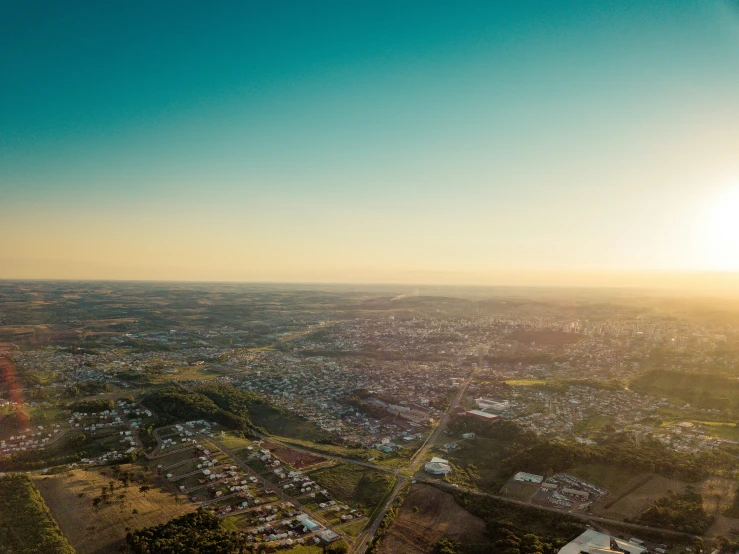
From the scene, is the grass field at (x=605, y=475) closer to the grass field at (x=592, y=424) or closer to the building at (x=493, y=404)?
the grass field at (x=592, y=424)

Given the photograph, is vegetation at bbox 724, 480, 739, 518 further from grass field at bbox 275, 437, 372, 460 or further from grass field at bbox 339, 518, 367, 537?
grass field at bbox 275, 437, 372, 460

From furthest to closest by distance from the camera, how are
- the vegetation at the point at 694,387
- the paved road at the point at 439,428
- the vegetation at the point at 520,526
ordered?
the vegetation at the point at 694,387
the paved road at the point at 439,428
the vegetation at the point at 520,526

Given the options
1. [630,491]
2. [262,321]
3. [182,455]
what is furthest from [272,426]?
[262,321]

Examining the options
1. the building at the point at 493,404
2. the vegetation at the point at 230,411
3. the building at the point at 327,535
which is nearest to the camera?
the building at the point at 327,535

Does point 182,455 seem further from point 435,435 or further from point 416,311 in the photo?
point 416,311

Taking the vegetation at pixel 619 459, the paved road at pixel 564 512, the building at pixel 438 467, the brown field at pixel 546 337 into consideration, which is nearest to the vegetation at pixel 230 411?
the building at pixel 438 467

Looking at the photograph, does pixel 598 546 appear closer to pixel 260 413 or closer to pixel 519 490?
pixel 519 490
